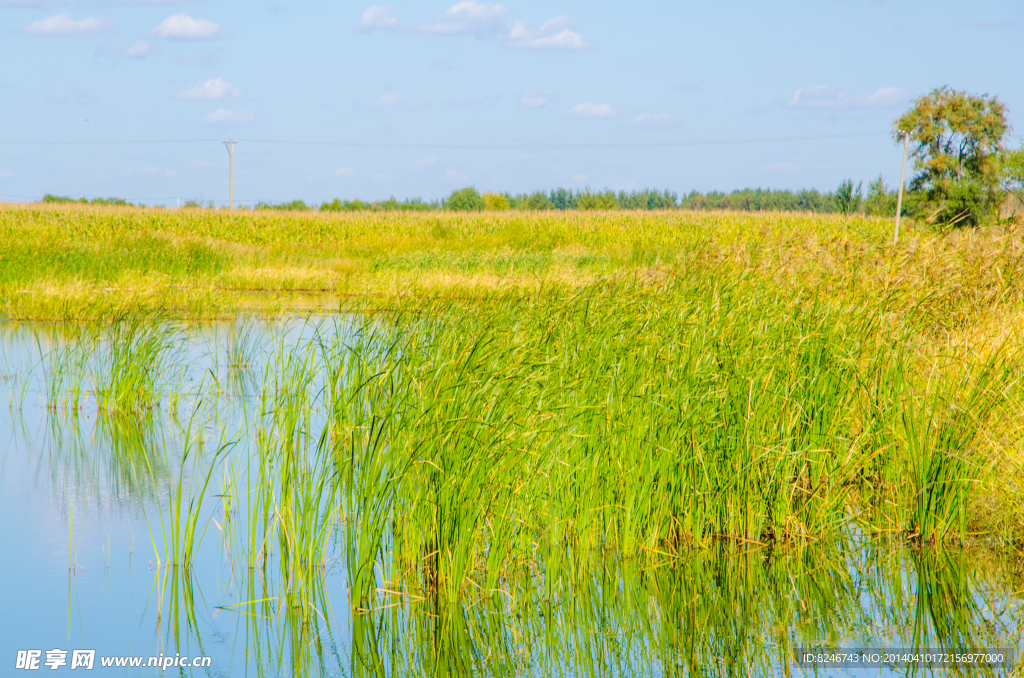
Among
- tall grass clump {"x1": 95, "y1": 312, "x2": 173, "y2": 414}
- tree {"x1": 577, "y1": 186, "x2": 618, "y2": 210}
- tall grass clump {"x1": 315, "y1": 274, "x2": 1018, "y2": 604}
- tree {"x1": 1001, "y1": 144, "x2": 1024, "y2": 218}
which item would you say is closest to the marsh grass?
tall grass clump {"x1": 315, "y1": 274, "x2": 1018, "y2": 604}

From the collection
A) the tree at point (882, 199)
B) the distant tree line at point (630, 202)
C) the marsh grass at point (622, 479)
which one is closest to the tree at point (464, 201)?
the distant tree line at point (630, 202)

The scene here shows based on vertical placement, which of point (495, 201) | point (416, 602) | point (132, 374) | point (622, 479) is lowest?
point (416, 602)

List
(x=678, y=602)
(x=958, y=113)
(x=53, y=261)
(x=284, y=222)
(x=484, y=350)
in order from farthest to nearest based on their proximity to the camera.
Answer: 1. (x=284, y=222)
2. (x=958, y=113)
3. (x=53, y=261)
4. (x=484, y=350)
5. (x=678, y=602)

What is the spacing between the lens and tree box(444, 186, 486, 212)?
250ft

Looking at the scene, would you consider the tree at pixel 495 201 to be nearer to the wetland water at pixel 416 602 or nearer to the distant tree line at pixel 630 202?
the distant tree line at pixel 630 202

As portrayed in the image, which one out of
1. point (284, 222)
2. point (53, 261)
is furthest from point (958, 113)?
point (53, 261)

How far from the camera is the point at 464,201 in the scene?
252ft

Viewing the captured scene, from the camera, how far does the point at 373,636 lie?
4055 mm

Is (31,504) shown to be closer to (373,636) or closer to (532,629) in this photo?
(373,636)

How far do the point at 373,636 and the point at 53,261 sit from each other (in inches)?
644

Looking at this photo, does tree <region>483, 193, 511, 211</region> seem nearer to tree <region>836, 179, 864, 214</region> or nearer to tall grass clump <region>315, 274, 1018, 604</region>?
tree <region>836, 179, 864, 214</region>

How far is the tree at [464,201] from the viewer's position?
7631cm

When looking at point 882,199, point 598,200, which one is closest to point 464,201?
point 598,200

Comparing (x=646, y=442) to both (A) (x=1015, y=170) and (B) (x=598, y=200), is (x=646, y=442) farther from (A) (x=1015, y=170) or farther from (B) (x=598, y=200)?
(B) (x=598, y=200)
